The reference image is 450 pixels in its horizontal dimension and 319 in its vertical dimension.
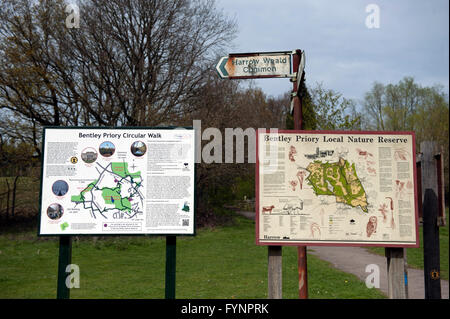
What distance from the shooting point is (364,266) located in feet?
37.2

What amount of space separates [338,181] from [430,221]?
46.1 inches

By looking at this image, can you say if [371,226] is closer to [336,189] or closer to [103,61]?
[336,189]

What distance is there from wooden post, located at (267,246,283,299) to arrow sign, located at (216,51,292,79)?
2.23 m

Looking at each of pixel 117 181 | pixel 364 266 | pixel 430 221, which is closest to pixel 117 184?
pixel 117 181

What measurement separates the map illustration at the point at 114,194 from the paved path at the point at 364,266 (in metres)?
6.11

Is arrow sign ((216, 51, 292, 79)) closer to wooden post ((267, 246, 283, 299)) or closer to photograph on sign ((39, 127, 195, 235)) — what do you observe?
photograph on sign ((39, 127, 195, 235))

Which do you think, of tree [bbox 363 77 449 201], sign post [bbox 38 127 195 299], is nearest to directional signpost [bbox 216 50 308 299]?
sign post [bbox 38 127 195 299]

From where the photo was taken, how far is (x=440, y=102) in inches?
1182

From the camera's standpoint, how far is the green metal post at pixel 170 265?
15.0 ft

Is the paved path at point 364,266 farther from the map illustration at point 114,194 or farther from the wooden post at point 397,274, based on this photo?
the map illustration at point 114,194

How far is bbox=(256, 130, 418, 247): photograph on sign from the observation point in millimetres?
4254

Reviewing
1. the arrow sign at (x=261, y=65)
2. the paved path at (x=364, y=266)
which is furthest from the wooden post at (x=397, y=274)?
the paved path at (x=364, y=266)

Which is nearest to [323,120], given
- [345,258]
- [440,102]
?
[345,258]

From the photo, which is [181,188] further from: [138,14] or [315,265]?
[138,14]
